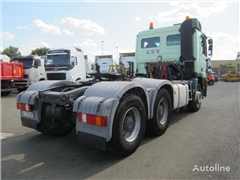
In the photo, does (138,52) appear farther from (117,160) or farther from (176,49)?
(117,160)

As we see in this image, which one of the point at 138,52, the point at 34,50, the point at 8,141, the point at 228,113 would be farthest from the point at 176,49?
the point at 34,50

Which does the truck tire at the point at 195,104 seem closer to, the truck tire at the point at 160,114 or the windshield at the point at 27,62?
the truck tire at the point at 160,114

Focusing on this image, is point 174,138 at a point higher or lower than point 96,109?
lower

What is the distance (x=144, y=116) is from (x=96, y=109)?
115 centimetres

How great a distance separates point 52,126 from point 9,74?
35.9 feet

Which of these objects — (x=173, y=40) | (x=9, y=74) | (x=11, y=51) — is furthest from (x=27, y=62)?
(x=11, y=51)

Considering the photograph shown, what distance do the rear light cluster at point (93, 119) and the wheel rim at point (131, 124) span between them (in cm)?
65

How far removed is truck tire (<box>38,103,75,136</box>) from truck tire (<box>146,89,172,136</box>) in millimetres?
1755

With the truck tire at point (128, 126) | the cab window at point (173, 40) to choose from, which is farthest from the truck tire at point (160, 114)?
the cab window at point (173, 40)

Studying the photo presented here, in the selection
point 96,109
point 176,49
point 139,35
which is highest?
point 139,35

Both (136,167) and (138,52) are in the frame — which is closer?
(136,167)

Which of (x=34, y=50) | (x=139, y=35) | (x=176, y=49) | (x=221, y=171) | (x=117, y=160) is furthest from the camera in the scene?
(x=34, y=50)

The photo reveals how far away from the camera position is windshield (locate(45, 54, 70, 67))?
13758mm

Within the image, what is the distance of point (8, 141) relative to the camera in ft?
14.4
